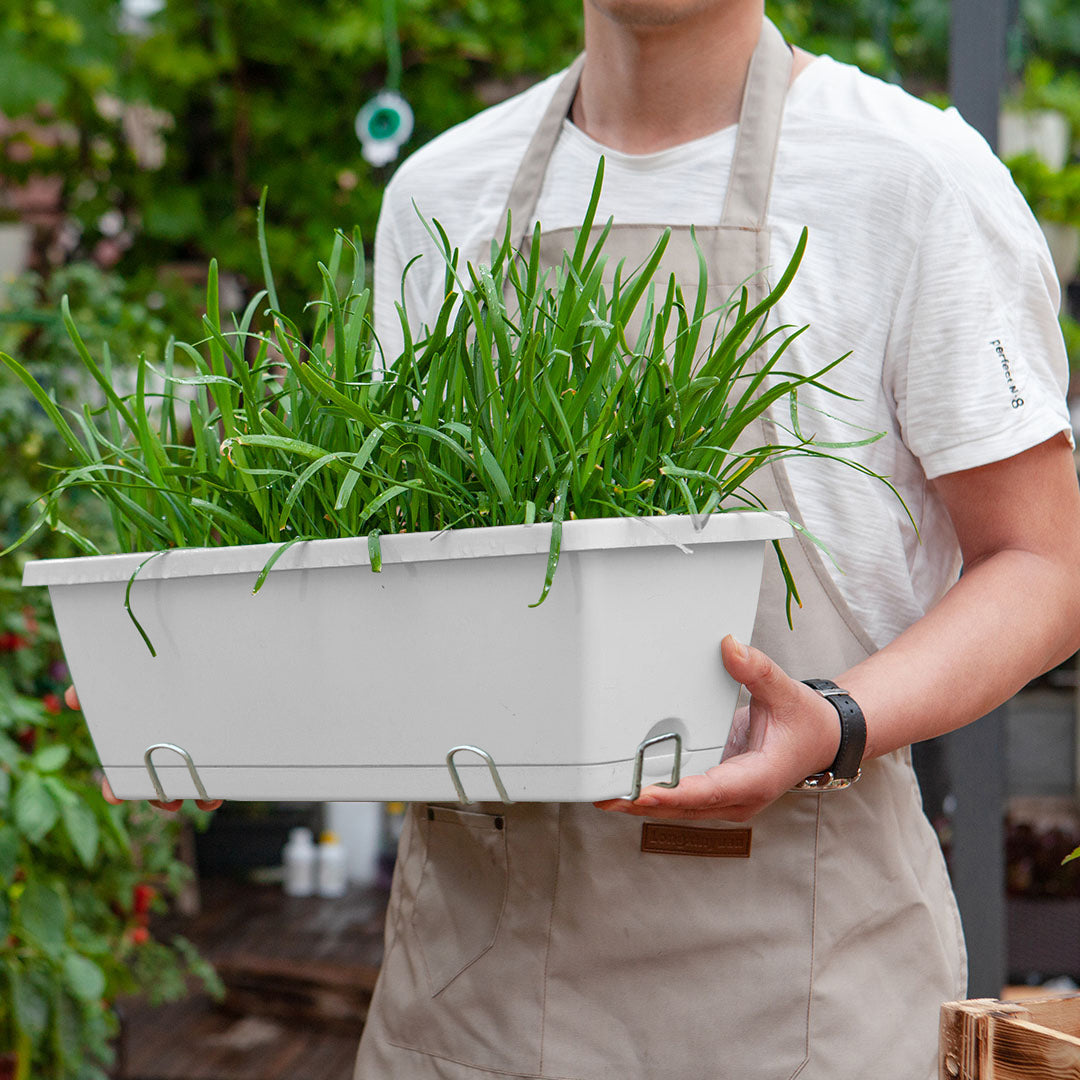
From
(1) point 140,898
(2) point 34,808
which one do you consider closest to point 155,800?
(2) point 34,808

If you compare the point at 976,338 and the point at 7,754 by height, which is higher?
the point at 976,338

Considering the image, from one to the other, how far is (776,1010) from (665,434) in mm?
428

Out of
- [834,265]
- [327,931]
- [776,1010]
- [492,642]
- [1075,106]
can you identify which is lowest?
[327,931]

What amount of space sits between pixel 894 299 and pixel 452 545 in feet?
1.36

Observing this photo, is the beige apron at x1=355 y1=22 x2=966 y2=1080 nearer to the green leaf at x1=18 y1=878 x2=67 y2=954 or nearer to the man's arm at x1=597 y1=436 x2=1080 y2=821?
the man's arm at x1=597 y1=436 x2=1080 y2=821

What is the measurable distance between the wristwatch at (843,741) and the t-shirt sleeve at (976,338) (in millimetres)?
186

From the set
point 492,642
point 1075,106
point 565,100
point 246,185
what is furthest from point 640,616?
point 246,185

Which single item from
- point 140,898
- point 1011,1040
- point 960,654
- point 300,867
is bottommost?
point 300,867

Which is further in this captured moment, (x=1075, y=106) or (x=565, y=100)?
(x=1075, y=106)

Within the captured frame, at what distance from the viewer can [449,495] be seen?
2.17ft

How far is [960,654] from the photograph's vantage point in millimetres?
812

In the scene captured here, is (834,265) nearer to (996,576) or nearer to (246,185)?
(996,576)

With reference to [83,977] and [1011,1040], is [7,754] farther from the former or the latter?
[1011,1040]

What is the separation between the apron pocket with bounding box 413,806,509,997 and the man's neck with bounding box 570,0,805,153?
526 millimetres
